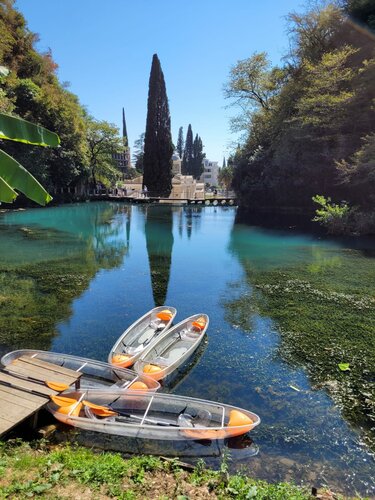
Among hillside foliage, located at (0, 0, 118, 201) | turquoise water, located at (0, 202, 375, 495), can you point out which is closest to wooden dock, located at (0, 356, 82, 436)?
turquoise water, located at (0, 202, 375, 495)

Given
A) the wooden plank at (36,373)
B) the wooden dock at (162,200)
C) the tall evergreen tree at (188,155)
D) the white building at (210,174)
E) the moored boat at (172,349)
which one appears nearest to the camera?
the wooden plank at (36,373)

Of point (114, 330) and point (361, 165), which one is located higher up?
point (361, 165)

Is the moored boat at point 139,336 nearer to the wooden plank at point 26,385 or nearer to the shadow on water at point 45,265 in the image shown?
the wooden plank at point 26,385

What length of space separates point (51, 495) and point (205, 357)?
5512mm

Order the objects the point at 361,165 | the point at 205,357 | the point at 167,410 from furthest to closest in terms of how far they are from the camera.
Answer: the point at 361,165 → the point at 205,357 → the point at 167,410

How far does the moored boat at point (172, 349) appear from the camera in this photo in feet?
26.6

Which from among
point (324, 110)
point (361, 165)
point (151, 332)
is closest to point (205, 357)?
point (151, 332)

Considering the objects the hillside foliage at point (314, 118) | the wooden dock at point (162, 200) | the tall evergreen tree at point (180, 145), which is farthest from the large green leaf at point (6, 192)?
the tall evergreen tree at point (180, 145)

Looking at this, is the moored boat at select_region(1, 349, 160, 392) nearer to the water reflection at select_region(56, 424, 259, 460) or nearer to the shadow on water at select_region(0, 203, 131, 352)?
the water reflection at select_region(56, 424, 259, 460)

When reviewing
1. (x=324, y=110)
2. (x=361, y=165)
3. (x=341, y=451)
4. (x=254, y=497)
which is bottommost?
(x=341, y=451)

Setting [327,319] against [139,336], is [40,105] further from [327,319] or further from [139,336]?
[327,319]

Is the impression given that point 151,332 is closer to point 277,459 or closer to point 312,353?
point 312,353

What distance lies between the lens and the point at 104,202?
57219 millimetres

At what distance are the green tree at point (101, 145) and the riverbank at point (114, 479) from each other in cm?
5560
